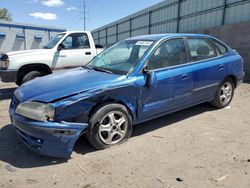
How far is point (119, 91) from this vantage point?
365 cm

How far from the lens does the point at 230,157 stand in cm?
343

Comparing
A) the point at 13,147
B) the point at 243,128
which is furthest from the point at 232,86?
the point at 13,147

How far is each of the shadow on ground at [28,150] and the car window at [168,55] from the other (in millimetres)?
1126

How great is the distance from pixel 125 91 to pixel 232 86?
3.08 m

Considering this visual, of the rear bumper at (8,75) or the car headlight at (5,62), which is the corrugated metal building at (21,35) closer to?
the car headlight at (5,62)

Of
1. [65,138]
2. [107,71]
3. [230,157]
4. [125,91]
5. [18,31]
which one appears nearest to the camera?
[65,138]

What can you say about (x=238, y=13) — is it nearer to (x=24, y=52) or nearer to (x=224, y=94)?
(x=224, y=94)

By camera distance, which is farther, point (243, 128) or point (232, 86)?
point (232, 86)

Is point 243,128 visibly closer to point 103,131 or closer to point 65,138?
point 103,131

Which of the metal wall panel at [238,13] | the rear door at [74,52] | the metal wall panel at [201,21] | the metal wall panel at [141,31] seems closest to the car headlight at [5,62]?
the rear door at [74,52]

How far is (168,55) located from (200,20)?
38.1 ft

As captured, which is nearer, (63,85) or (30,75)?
(63,85)

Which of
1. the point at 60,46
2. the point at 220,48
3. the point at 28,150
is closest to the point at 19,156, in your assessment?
the point at 28,150

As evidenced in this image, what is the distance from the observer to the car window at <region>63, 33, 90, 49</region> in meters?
7.73
